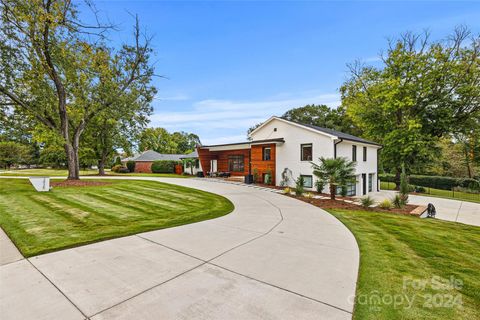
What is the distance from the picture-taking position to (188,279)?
293 cm

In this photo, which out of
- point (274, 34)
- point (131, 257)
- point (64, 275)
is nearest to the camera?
point (64, 275)

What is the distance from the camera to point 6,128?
13664 millimetres

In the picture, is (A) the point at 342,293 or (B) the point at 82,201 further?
(B) the point at 82,201

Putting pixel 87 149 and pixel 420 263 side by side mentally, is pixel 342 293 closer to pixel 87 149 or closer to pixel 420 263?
pixel 420 263

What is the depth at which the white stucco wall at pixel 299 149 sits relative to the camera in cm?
1409

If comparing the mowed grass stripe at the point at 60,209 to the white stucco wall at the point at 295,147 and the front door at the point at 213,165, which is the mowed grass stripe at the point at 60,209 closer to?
the white stucco wall at the point at 295,147

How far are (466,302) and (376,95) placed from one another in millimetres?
20893

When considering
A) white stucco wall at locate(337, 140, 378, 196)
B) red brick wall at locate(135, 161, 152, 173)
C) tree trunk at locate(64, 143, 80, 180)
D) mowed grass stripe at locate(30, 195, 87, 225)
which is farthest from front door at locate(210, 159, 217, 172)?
mowed grass stripe at locate(30, 195, 87, 225)

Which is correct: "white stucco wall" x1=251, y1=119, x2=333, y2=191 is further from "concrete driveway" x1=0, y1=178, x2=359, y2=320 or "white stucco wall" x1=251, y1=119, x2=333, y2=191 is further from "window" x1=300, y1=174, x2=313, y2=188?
"concrete driveway" x1=0, y1=178, x2=359, y2=320

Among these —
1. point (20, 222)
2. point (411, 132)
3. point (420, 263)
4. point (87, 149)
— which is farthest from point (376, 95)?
point (87, 149)

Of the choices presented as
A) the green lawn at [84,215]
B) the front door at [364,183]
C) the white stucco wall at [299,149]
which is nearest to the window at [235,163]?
the white stucco wall at [299,149]

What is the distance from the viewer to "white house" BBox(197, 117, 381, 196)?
46.8 ft

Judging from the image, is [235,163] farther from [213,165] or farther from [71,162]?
[71,162]

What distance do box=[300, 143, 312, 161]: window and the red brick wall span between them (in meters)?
25.9
